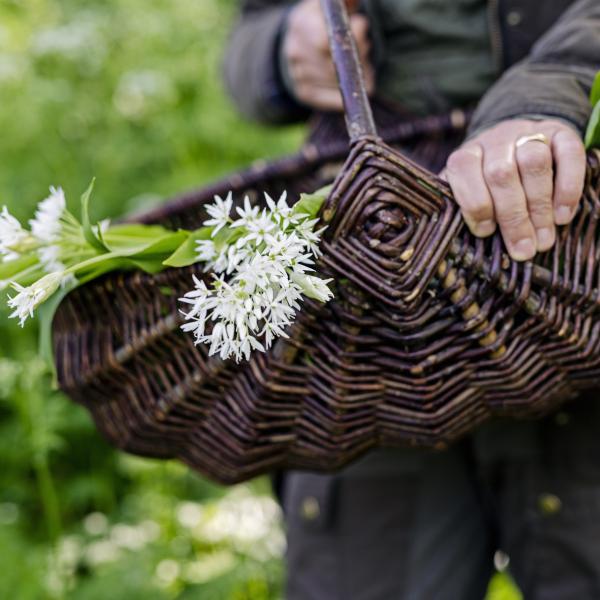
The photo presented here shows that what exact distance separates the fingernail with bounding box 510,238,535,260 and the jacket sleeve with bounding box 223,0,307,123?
64cm

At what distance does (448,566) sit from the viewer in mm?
1002

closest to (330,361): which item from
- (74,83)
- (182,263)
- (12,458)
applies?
(182,263)

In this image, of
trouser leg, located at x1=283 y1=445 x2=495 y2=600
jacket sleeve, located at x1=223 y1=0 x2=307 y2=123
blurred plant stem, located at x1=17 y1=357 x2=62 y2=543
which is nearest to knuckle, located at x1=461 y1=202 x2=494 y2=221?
trouser leg, located at x1=283 y1=445 x2=495 y2=600

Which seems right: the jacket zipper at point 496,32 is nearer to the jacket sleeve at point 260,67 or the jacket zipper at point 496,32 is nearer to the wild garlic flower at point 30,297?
the jacket sleeve at point 260,67

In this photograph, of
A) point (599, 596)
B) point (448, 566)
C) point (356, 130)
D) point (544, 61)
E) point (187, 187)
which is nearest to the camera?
point (356, 130)

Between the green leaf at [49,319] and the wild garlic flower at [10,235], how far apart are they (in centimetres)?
5

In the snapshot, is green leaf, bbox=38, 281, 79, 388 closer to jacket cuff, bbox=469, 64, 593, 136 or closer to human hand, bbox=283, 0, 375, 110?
jacket cuff, bbox=469, 64, 593, 136

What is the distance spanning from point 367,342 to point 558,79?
28 cm

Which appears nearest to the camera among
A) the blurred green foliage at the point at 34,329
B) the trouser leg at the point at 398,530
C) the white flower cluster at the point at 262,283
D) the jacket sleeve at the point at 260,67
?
the white flower cluster at the point at 262,283

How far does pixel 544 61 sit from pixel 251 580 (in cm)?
110

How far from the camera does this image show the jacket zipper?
0.87 meters

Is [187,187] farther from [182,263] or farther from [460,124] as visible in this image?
[182,263]

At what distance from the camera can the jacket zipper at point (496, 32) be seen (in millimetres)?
872

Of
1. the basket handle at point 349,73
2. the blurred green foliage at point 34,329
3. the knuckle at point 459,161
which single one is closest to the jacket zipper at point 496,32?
the basket handle at point 349,73
